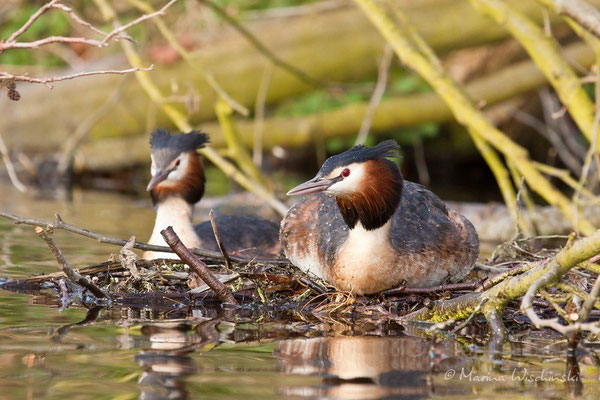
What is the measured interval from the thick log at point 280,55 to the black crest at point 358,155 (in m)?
6.13

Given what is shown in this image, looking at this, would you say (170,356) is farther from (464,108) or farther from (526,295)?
(464,108)

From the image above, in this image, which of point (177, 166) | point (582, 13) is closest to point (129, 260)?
point (177, 166)

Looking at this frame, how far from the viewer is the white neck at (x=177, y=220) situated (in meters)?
7.54

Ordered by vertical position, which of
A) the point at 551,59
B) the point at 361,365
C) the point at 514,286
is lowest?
the point at 361,365

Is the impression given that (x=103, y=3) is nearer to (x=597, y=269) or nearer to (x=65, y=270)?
(x=65, y=270)

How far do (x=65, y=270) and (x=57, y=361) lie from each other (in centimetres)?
142

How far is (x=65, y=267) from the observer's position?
5574 millimetres

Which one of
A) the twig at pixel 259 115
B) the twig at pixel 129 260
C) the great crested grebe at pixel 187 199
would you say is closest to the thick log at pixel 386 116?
the twig at pixel 259 115

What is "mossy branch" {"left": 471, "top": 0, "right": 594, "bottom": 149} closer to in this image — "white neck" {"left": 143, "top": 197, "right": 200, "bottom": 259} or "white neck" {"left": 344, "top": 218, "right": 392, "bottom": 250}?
"white neck" {"left": 344, "top": 218, "right": 392, "bottom": 250}

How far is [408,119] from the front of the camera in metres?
12.5

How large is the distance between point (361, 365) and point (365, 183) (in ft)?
5.78

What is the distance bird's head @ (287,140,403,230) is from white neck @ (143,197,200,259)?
6.02 feet

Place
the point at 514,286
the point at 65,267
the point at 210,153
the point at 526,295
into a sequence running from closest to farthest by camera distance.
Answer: the point at 526,295 < the point at 514,286 < the point at 65,267 < the point at 210,153

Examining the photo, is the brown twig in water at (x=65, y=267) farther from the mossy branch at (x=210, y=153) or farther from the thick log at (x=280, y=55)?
the thick log at (x=280, y=55)
